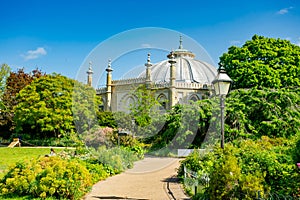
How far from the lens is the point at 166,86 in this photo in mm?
37469

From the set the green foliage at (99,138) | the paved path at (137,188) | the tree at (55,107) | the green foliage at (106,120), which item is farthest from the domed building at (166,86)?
the paved path at (137,188)

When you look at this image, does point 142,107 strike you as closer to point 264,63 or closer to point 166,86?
point 166,86

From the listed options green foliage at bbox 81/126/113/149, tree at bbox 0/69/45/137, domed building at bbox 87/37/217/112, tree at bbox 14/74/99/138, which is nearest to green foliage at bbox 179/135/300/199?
green foliage at bbox 81/126/113/149

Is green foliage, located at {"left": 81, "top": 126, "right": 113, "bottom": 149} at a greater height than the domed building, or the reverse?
the domed building

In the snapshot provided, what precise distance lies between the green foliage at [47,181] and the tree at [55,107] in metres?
19.3

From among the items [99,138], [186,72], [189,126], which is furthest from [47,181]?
[186,72]

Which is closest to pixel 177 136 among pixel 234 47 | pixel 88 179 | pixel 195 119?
pixel 195 119

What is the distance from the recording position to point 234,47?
96.0 feet

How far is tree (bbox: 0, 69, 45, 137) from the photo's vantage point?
35219 millimetres

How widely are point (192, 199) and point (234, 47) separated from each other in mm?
23521

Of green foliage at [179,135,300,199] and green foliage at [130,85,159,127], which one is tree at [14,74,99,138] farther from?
green foliage at [179,135,300,199]

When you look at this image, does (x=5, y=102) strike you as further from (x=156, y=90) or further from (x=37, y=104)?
(x=156, y=90)

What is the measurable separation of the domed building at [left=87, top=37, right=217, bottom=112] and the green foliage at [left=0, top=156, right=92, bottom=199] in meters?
22.5

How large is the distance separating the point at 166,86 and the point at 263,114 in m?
17.9
